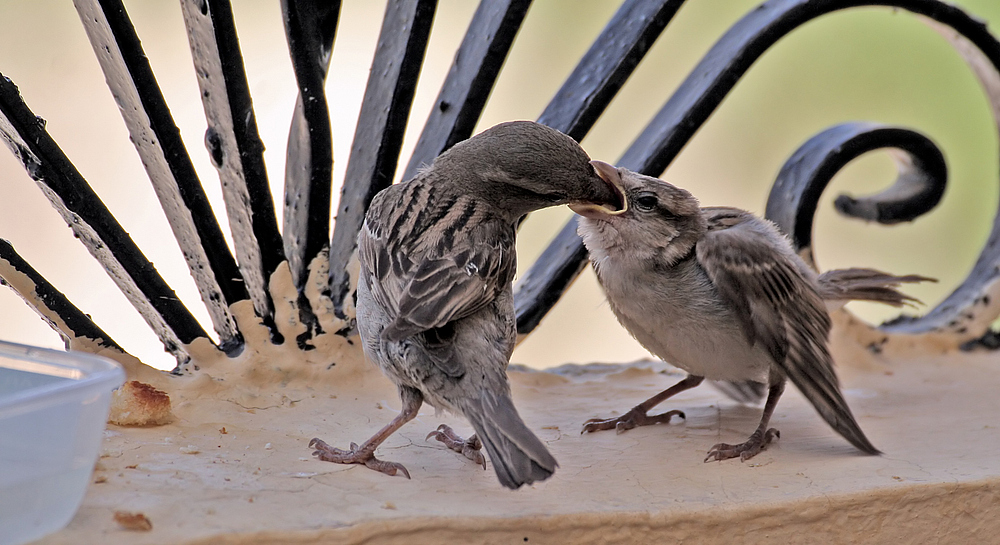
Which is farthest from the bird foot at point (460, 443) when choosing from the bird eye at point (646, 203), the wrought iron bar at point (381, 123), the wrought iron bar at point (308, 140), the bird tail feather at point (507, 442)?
the bird eye at point (646, 203)

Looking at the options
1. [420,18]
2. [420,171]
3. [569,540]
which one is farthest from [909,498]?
[420,18]

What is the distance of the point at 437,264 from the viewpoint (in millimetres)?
2141

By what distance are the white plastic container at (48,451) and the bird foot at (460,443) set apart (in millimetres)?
947

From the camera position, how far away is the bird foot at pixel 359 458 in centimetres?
216

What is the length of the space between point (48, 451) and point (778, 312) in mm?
1781

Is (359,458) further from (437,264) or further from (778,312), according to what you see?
(778,312)

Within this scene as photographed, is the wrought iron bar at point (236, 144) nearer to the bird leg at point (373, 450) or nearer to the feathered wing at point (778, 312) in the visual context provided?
the bird leg at point (373, 450)

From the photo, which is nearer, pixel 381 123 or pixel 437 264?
pixel 437 264

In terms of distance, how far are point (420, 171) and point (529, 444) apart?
3.16ft

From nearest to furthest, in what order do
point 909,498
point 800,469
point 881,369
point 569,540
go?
point 569,540 < point 909,498 < point 800,469 < point 881,369

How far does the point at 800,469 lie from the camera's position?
7.43 ft

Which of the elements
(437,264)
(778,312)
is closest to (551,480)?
(437,264)

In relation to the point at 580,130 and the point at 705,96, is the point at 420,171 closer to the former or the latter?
the point at 580,130

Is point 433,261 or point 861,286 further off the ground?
point 861,286
